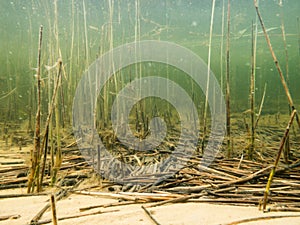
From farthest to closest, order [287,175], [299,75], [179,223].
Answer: [299,75] < [287,175] < [179,223]

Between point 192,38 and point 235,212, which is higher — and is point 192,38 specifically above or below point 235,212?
above

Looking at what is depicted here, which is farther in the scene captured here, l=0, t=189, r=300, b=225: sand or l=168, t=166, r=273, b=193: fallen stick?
l=168, t=166, r=273, b=193: fallen stick

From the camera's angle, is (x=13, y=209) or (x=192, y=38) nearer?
(x=13, y=209)

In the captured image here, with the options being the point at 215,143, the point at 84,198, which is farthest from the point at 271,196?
the point at 215,143

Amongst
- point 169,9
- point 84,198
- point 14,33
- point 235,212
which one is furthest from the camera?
point 14,33

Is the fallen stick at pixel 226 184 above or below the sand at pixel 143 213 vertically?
above

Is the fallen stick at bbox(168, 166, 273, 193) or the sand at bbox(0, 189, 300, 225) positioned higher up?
the fallen stick at bbox(168, 166, 273, 193)

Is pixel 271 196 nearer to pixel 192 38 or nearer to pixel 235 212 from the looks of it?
pixel 235 212

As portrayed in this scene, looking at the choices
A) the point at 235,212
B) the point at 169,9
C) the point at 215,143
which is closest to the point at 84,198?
the point at 235,212

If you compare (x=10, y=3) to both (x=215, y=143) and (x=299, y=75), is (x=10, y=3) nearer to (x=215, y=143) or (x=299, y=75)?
(x=215, y=143)

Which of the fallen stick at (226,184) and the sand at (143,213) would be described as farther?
the fallen stick at (226,184)

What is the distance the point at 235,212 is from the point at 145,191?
640mm

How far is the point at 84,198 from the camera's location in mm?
1662

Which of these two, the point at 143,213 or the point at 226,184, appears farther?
the point at 226,184
